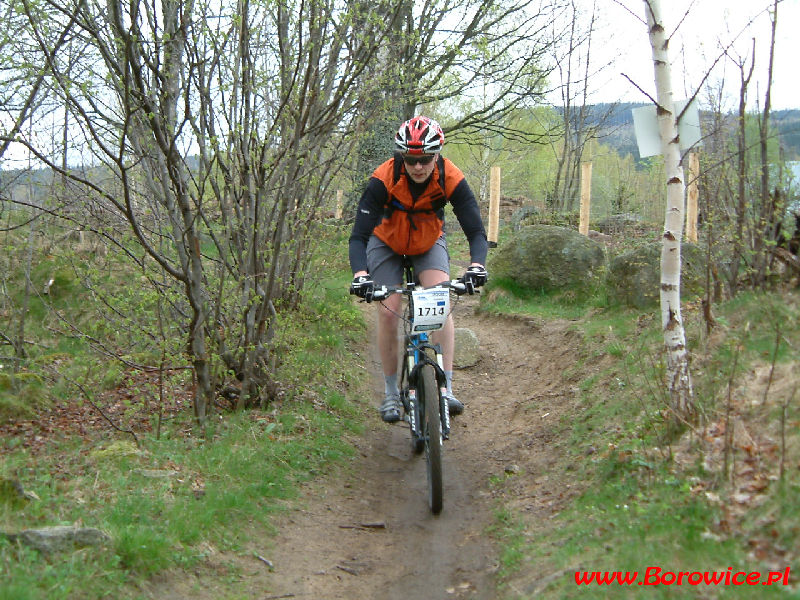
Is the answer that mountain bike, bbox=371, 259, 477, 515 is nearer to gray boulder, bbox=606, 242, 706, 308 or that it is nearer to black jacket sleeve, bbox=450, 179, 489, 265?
black jacket sleeve, bbox=450, 179, 489, 265

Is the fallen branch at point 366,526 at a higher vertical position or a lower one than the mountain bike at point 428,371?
lower

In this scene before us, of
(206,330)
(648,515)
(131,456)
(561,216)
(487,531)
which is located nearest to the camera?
(648,515)

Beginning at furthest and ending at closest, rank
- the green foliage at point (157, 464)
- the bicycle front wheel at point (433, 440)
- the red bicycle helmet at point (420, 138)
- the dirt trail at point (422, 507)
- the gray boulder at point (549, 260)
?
the gray boulder at point (549, 260) < the red bicycle helmet at point (420, 138) < the bicycle front wheel at point (433, 440) < the dirt trail at point (422, 507) < the green foliage at point (157, 464)

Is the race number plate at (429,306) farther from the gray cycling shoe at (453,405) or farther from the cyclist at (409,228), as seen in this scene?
the gray cycling shoe at (453,405)

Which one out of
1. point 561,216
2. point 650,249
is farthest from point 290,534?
point 561,216

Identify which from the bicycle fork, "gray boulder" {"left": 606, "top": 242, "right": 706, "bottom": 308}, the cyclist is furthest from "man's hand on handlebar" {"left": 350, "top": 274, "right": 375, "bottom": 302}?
"gray boulder" {"left": 606, "top": 242, "right": 706, "bottom": 308}

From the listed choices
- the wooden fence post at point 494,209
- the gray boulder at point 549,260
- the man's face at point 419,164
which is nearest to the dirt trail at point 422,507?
the man's face at point 419,164

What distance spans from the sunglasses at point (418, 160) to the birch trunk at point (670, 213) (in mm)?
1510

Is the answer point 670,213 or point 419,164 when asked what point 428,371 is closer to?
point 419,164

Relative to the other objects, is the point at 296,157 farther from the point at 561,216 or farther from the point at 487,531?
the point at 561,216

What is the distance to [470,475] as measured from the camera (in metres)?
5.21

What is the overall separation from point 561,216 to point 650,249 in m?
10.1

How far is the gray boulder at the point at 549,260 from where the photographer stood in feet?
33.1

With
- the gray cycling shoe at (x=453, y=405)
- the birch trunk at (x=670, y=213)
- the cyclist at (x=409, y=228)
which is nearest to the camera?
the birch trunk at (x=670, y=213)
